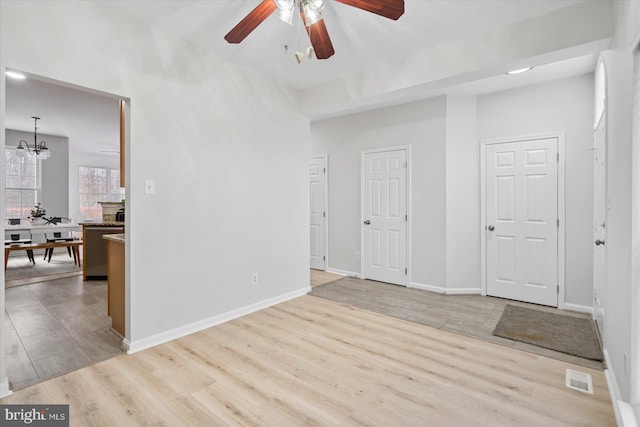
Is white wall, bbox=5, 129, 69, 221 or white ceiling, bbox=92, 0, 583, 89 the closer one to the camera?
white ceiling, bbox=92, 0, 583, 89

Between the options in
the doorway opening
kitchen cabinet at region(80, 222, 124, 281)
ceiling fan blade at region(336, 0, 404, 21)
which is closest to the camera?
ceiling fan blade at region(336, 0, 404, 21)

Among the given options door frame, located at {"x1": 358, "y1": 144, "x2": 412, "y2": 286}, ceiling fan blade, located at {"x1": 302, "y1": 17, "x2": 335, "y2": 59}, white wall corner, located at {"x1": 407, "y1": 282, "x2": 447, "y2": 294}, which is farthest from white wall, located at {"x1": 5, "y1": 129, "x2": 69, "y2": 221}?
white wall corner, located at {"x1": 407, "y1": 282, "x2": 447, "y2": 294}

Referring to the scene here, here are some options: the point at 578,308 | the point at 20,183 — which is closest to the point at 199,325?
the point at 578,308

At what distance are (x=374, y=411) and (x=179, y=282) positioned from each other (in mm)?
1960

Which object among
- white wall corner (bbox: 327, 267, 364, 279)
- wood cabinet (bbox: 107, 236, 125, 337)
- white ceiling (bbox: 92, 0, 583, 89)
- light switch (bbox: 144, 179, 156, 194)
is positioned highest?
white ceiling (bbox: 92, 0, 583, 89)

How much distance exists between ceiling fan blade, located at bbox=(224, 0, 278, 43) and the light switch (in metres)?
1.31

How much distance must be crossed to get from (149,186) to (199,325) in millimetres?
1366

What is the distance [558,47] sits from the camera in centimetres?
238

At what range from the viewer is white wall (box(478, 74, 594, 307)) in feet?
11.4

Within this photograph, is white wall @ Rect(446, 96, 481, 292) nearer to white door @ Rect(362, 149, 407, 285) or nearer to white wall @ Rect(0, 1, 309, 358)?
white door @ Rect(362, 149, 407, 285)

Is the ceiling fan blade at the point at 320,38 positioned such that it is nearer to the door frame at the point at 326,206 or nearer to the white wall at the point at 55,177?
the door frame at the point at 326,206

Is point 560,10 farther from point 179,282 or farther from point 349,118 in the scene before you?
point 179,282

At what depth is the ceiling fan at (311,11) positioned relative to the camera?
1.73 meters

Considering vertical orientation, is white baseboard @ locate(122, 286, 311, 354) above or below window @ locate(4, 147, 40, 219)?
below
